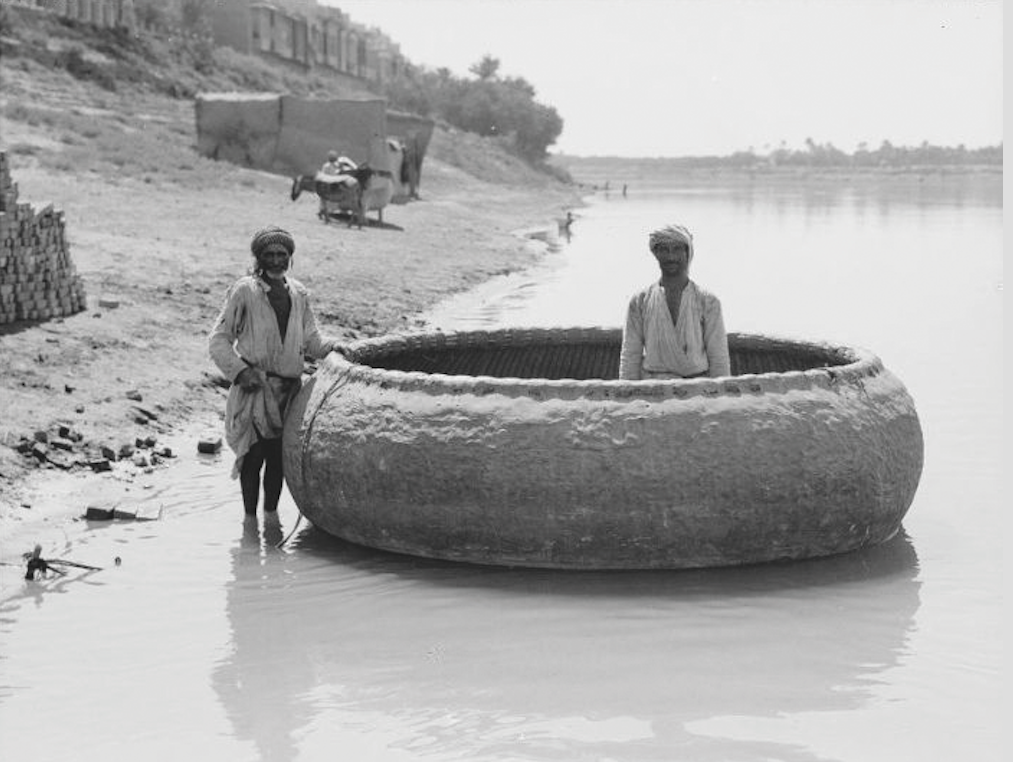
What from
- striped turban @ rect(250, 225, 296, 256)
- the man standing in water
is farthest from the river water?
striped turban @ rect(250, 225, 296, 256)

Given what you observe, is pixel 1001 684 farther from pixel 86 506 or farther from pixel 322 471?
pixel 86 506

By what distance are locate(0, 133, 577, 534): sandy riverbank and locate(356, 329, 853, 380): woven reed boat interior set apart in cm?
160

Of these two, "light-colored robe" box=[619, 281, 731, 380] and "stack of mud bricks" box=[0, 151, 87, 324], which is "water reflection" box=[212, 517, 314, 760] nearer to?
"light-colored robe" box=[619, 281, 731, 380]

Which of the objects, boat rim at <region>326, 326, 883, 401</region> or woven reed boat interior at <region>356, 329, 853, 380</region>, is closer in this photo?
boat rim at <region>326, 326, 883, 401</region>

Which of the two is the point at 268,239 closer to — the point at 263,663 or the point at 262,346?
the point at 262,346

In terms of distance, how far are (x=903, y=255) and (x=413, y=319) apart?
15.6m

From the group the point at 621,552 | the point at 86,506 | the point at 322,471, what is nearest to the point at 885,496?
the point at 621,552

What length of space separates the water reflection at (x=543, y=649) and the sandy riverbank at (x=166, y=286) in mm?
1986

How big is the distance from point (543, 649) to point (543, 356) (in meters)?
3.32

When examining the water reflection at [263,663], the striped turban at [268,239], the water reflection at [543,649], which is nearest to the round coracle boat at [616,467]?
the water reflection at [543,649]

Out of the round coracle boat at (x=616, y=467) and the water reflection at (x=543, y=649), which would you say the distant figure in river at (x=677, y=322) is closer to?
the round coracle boat at (x=616, y=467)

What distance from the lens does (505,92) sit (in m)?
81.7

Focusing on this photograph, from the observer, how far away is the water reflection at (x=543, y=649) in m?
4.56

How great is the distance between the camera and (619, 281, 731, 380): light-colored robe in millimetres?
6387
